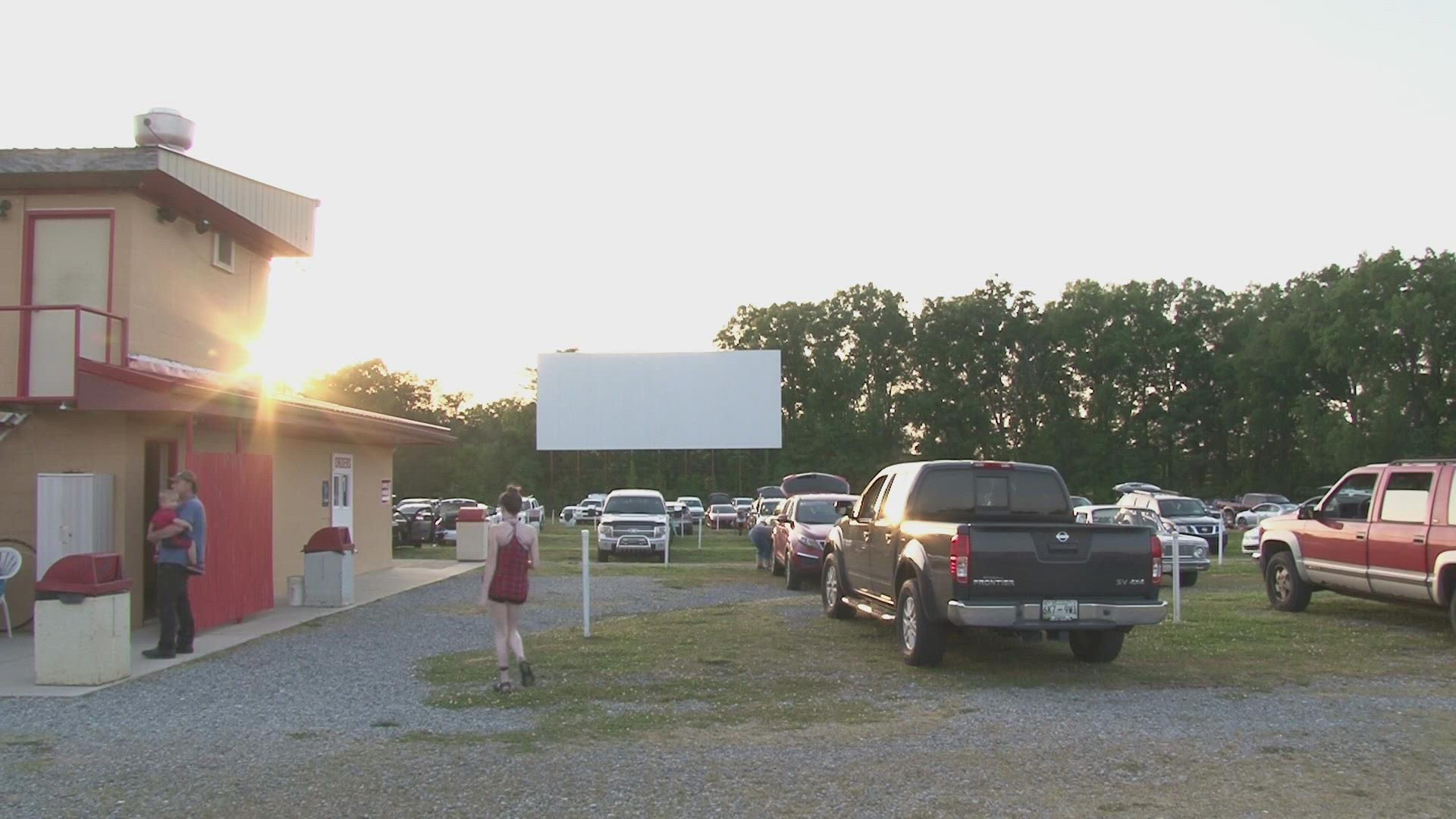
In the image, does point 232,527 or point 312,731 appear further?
point 232,527

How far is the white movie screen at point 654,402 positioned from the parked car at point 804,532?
62.7ft

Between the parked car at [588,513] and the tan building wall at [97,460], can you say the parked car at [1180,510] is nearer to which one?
the tan building wall at [97,460]

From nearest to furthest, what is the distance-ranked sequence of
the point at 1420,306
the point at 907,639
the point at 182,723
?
the point at 182,723 < the point at 907,639 < the point at 1420,306

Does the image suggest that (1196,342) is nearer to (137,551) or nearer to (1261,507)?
(1261,507)

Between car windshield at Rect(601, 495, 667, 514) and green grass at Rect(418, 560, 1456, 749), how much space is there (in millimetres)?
14648

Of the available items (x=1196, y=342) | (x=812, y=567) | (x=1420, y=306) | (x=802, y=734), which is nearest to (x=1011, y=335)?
(x=1196, y=342)

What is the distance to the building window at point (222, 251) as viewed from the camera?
16.7 metres

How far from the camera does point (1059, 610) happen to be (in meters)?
9.92

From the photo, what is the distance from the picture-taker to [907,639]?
35.9 feet

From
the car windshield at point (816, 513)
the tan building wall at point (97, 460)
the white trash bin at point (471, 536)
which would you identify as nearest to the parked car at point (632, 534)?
the white trash bin at point (471, 536)

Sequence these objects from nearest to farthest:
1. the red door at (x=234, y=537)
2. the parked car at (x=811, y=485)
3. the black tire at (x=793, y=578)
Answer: the red door at (x=234, y=537) → the black tire at (x=793, y=578) → the parked car at (x=811, y=485)

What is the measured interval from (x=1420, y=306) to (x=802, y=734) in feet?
207

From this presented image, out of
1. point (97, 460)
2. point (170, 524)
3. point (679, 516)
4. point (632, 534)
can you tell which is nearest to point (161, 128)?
point (97, 460)

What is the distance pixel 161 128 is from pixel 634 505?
14.6 meters
